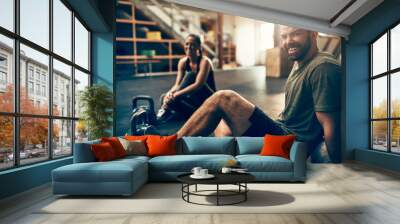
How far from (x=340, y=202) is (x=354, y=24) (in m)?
5.44

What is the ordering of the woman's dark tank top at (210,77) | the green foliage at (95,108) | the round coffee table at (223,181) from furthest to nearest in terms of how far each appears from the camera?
1. the woman's dark tank top at (210,77)
2. the green foliage at (95,108)
3. the round coffee table at (223,181)

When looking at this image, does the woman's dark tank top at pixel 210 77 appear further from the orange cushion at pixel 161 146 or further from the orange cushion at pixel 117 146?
the orange cushion at pixel 117 146

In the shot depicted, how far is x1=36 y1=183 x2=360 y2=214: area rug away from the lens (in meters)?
4.24

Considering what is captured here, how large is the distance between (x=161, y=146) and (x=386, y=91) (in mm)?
5136

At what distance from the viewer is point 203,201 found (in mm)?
4715

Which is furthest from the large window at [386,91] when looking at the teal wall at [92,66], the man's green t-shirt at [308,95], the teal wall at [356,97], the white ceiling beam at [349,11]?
the teal wall at [92,66]

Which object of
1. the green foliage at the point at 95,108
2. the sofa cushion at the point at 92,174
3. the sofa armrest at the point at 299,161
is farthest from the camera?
the green foliage at the point at 95,108

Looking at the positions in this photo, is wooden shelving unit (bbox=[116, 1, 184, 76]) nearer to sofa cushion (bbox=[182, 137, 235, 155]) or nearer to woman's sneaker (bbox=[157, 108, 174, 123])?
woman's sneaker (bbox=[157, 108, 174, 123])

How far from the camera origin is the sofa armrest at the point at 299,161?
239 inches

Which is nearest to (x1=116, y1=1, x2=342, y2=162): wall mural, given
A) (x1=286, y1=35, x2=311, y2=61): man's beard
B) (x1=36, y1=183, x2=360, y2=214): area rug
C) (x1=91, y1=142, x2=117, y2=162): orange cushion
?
(x1=286, y1=35, x2=311, y2=61): man's beard

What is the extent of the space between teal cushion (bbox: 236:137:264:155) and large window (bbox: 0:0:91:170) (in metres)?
3.20

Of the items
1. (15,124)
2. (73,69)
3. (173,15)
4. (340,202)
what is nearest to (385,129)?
(340,202)

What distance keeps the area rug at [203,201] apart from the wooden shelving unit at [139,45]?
4180 mm

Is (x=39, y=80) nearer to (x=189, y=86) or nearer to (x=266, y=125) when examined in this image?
(x=189, y=86)
